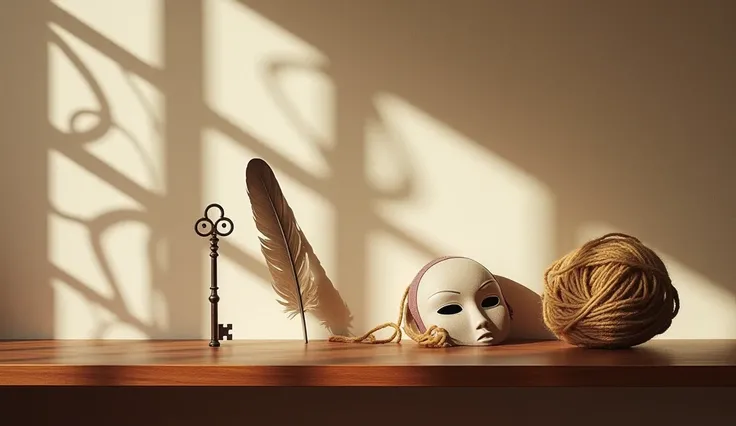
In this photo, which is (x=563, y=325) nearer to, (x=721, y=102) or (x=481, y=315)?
(x=481, y=315)

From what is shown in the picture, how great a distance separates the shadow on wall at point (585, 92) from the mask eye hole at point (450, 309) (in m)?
0.33

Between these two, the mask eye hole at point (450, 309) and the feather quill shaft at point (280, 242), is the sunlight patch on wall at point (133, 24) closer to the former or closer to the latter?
the feather quill shaft at point (280, 242)

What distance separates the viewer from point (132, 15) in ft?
6.39

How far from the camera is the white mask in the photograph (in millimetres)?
1684

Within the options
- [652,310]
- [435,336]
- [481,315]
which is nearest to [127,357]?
[435,336]

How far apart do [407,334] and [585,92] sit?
729mm

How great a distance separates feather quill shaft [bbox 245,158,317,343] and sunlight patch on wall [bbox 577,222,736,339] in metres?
0.82

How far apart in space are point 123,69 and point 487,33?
0.91 metres

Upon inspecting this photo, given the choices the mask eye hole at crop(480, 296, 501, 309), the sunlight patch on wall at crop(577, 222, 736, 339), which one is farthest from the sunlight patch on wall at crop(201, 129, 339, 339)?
the sunlight patch on wall at crop(577, 222, 736, 339)

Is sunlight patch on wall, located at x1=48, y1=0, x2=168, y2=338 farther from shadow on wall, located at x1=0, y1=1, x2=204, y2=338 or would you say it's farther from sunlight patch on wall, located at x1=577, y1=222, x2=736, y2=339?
sunlight patch on wall, located at x1=577, y1=222, x2=736, y2=339

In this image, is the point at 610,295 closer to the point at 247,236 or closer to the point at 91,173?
the point at 247,236

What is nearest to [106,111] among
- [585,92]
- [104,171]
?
[104,171]

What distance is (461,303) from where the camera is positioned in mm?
1689

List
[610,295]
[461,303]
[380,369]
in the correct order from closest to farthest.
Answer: [380,369] → [610,295] → [461,303]
